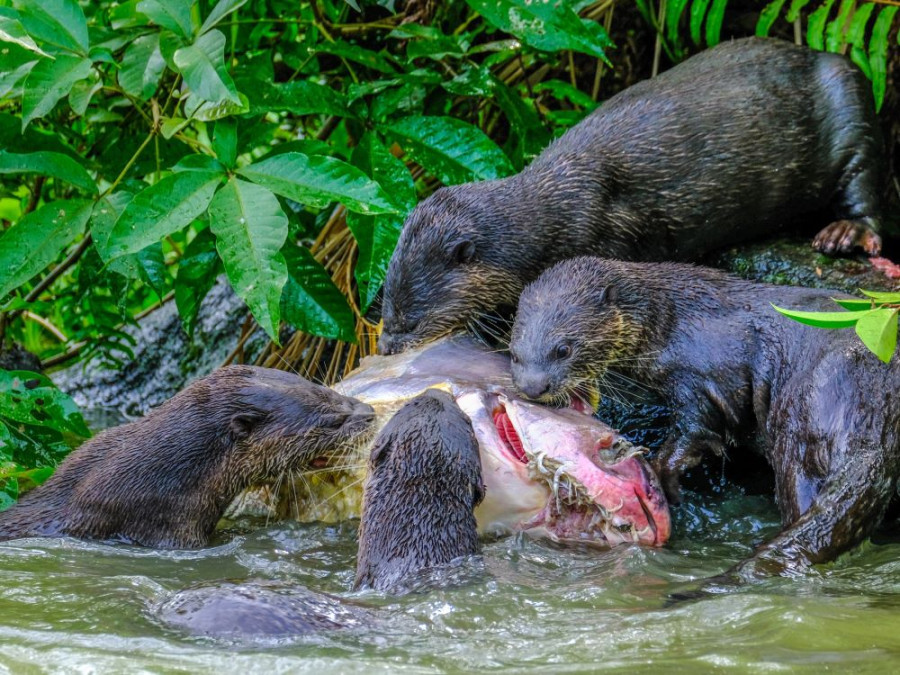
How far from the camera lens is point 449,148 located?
13.5 feet

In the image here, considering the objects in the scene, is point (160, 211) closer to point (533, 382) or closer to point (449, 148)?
point (533, 382)

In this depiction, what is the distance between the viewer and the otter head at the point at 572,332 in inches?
138

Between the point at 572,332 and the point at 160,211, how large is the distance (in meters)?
1.21

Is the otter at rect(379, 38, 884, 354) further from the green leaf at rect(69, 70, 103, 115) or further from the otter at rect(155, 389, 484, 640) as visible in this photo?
the green leaf at rect(69, 70, 103, 115)

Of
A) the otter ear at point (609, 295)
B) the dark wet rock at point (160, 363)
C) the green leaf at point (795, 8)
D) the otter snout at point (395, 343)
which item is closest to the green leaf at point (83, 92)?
the otter snout at point (395, 343)

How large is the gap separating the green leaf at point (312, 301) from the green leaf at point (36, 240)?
716 millimetres

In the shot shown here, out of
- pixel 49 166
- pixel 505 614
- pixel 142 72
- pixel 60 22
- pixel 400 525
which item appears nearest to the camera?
pixel 505 614

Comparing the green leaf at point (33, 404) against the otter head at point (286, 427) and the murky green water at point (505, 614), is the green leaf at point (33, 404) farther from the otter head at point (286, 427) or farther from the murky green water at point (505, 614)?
the otter head at point (286, 427)

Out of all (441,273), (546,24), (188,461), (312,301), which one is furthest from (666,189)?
(188,461)

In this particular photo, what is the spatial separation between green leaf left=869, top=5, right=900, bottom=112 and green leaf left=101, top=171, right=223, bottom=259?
244 cm

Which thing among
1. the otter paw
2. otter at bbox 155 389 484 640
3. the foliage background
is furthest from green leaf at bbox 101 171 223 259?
the otter paw

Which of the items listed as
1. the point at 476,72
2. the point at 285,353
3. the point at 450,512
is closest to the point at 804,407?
the point at 450,512

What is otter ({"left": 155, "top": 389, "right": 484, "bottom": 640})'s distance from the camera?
2.40 meters

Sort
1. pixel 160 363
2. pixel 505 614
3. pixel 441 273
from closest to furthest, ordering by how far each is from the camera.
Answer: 1. pixel 505 614
2. pixel 441 273
3. pixel 160 363
